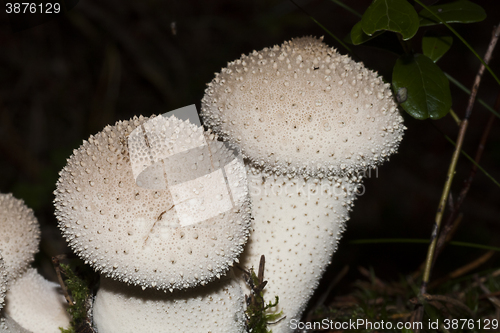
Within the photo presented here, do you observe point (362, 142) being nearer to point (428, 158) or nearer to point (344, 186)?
point (344, 186)

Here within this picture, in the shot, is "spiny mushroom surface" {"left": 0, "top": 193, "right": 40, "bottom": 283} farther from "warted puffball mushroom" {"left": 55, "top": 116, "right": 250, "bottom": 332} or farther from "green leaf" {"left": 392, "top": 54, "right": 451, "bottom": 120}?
"green leaf" {"left": 392, "top": 54, "right": 451, "bottom": 120}

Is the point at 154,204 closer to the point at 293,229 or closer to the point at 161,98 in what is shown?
the point at 293,229

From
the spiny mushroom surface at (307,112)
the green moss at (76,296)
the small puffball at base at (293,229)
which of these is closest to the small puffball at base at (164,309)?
the green moss at (76,296)

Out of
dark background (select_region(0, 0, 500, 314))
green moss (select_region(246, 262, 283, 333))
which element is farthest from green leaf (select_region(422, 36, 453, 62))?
dark background (select_region(0, 0, 500, 314))

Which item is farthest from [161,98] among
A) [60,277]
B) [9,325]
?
[9,325]

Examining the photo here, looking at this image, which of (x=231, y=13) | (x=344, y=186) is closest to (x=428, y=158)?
(x=231, y=13)
